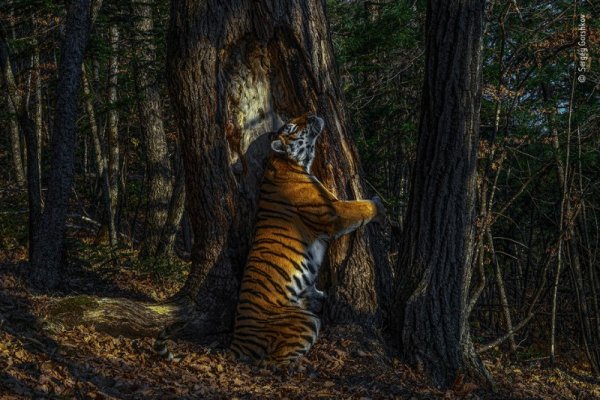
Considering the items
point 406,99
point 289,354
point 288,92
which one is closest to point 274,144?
point 288,92

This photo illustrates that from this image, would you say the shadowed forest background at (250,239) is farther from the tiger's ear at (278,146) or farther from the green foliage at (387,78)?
the green foliage at (387,78)

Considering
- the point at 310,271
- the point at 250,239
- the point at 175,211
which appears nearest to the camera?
the point at 310,271

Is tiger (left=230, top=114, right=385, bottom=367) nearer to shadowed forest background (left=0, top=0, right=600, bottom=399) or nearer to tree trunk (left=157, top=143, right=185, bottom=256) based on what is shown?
shadowed forest background (left=0, top=0, right=600, bottom=399)

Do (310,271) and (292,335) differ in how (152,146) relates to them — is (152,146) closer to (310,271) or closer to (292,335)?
(310,271)

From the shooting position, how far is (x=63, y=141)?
7.19m

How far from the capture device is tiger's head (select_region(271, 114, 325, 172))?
6.05 metres

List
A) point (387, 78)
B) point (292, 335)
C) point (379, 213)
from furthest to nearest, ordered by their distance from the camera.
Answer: point (387, 78), point (379, 213), point (292, 335)

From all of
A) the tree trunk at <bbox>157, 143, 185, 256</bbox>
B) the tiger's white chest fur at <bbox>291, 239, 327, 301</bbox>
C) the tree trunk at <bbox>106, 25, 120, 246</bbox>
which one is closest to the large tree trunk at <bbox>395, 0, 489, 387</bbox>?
the tiger's white chest fur at <bbox>291, 239, 327, 301</bbox>

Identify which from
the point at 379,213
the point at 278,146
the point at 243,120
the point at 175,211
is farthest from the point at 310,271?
the point at 175,211

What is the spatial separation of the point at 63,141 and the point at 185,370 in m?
3.24

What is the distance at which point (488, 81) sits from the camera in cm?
935

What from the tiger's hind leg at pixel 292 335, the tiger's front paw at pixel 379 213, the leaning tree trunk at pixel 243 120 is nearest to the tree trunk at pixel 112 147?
the leaning tree trunk at pixel 243 120

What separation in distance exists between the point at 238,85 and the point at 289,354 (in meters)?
2.69

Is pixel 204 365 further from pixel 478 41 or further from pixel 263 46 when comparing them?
pixel 478 41
